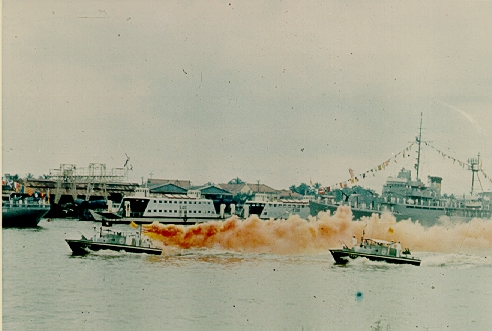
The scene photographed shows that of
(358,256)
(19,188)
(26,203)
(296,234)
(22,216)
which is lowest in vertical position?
(358,256)

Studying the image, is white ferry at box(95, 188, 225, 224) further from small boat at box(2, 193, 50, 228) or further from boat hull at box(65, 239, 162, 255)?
small boat at box(2, 193, 50, 228)

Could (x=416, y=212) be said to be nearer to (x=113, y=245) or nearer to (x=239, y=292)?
(x=239, y=292)

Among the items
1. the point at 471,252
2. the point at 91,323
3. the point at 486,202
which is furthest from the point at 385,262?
the point at 91,323

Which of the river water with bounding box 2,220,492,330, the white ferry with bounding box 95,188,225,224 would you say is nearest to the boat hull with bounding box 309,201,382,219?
the river water with bounding box 2,220,492,330

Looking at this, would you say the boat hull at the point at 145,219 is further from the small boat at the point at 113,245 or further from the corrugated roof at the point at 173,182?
the corrugated roof at the point at 173,182

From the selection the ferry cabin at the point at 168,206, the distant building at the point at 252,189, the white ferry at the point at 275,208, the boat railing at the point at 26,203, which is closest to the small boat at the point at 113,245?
the ferry cabin at the point at 168,206

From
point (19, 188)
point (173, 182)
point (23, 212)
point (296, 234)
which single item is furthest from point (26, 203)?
point (296, 234)

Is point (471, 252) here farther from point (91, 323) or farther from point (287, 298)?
point (91, 323)
